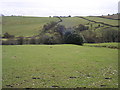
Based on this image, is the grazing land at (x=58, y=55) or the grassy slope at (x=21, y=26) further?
the grassy slope at (x=21, y=26)

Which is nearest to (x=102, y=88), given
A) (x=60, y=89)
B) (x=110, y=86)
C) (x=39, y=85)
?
(x=110, y=86)

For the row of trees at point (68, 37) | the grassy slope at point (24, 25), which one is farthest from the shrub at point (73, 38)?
the grassy slope at point (24, 25)

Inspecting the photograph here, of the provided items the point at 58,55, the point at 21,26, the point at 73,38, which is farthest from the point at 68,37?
the point at 21,26

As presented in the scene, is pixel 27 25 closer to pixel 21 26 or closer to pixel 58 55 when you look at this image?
pixel 21 26

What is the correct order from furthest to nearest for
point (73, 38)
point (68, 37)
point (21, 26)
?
point (21, 26), point (68, 37), point (73, 38)

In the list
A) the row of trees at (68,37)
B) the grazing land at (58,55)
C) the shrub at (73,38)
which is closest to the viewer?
the grazing land at (58,55)

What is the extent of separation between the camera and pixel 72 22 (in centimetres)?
13862

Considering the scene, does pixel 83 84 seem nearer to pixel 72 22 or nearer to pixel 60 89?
pixel 60 89

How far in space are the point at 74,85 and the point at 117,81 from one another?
13.0 ft

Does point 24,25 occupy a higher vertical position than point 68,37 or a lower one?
higher

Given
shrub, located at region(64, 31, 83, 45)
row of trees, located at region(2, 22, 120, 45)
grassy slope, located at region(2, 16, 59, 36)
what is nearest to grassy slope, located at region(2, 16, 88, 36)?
grassy slope, located at region(2, 16, 59, 36)

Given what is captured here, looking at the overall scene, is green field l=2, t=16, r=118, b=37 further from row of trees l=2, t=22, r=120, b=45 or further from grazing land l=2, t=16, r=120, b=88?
row of trees l=2, t=22, r=120, b=45

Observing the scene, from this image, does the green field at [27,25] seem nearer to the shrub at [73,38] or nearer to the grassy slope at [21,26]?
the grassy slope at [21,26]

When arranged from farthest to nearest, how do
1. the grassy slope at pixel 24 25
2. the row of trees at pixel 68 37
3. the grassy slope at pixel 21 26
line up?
1. the grassy slope at pixel 24 25
2. the grassy slope at pixel 21 26
3. the row of trees at pixel 68 37
